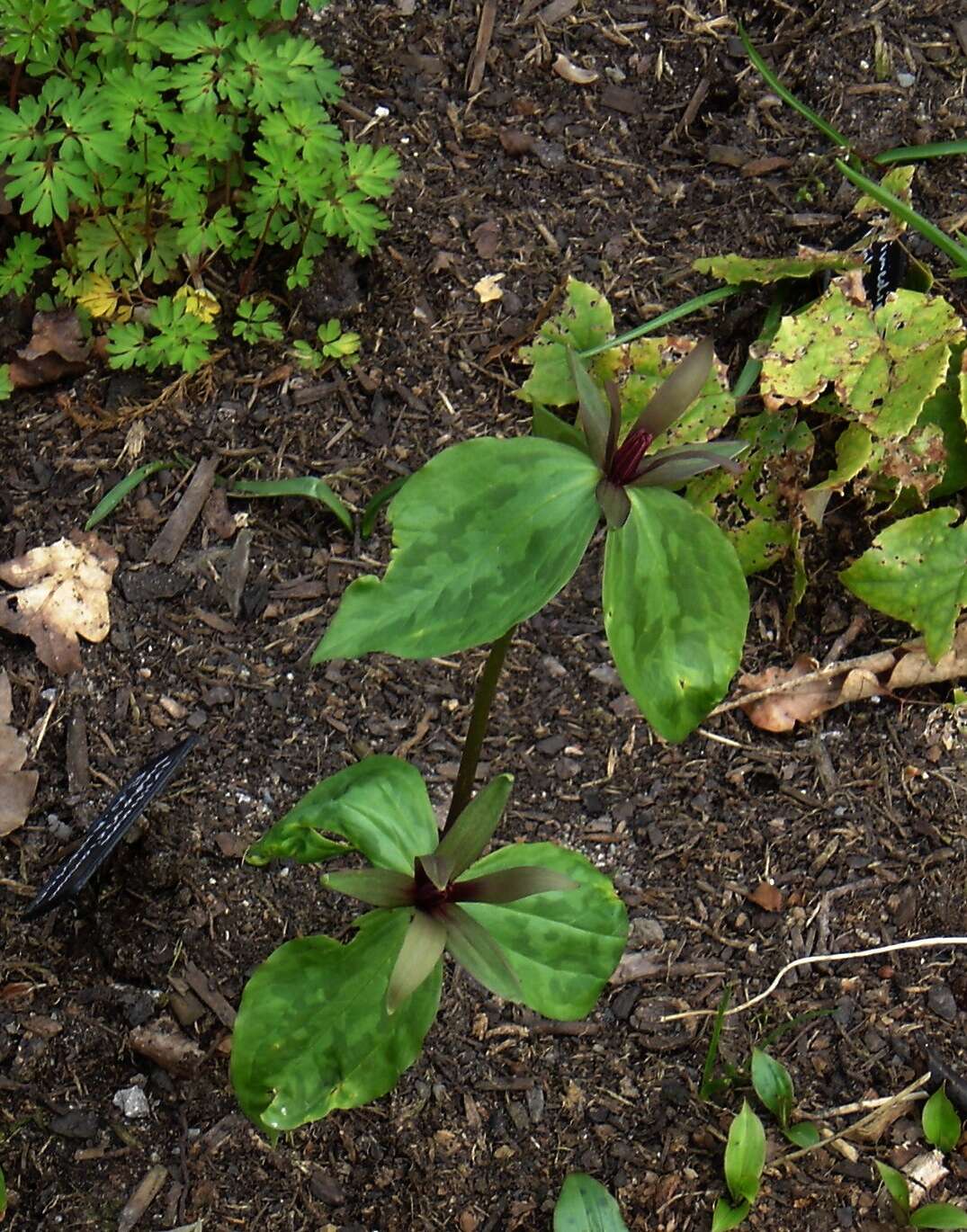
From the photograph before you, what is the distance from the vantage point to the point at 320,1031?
5.76 ft

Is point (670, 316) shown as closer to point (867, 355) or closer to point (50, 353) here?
point (867, 355)

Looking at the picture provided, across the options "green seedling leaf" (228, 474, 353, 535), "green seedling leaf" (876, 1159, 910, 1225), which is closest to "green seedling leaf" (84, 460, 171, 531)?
"green seedling leaf" (228, 474, 353, 535)

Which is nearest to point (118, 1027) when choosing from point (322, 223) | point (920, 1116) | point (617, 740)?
point (617, 740)

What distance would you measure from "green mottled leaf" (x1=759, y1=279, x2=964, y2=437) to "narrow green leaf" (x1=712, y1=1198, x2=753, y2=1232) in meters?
1.38

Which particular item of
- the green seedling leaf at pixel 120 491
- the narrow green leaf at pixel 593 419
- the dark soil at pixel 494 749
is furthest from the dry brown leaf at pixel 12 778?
the narrow green leaf at pixel 593 419

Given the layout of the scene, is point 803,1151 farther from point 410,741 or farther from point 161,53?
point 161,53

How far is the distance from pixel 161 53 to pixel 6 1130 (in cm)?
198

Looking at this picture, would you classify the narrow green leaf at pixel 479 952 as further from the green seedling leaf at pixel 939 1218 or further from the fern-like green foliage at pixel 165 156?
the fern-like green foliage at pixel 165 156

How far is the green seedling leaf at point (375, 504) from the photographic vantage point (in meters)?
2.49

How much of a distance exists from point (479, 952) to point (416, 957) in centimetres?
8

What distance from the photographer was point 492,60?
9.81 ft

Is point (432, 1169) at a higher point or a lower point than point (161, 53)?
lower

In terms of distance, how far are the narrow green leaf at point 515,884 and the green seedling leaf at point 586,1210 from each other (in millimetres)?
636

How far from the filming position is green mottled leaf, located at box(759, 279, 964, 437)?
2.52m
